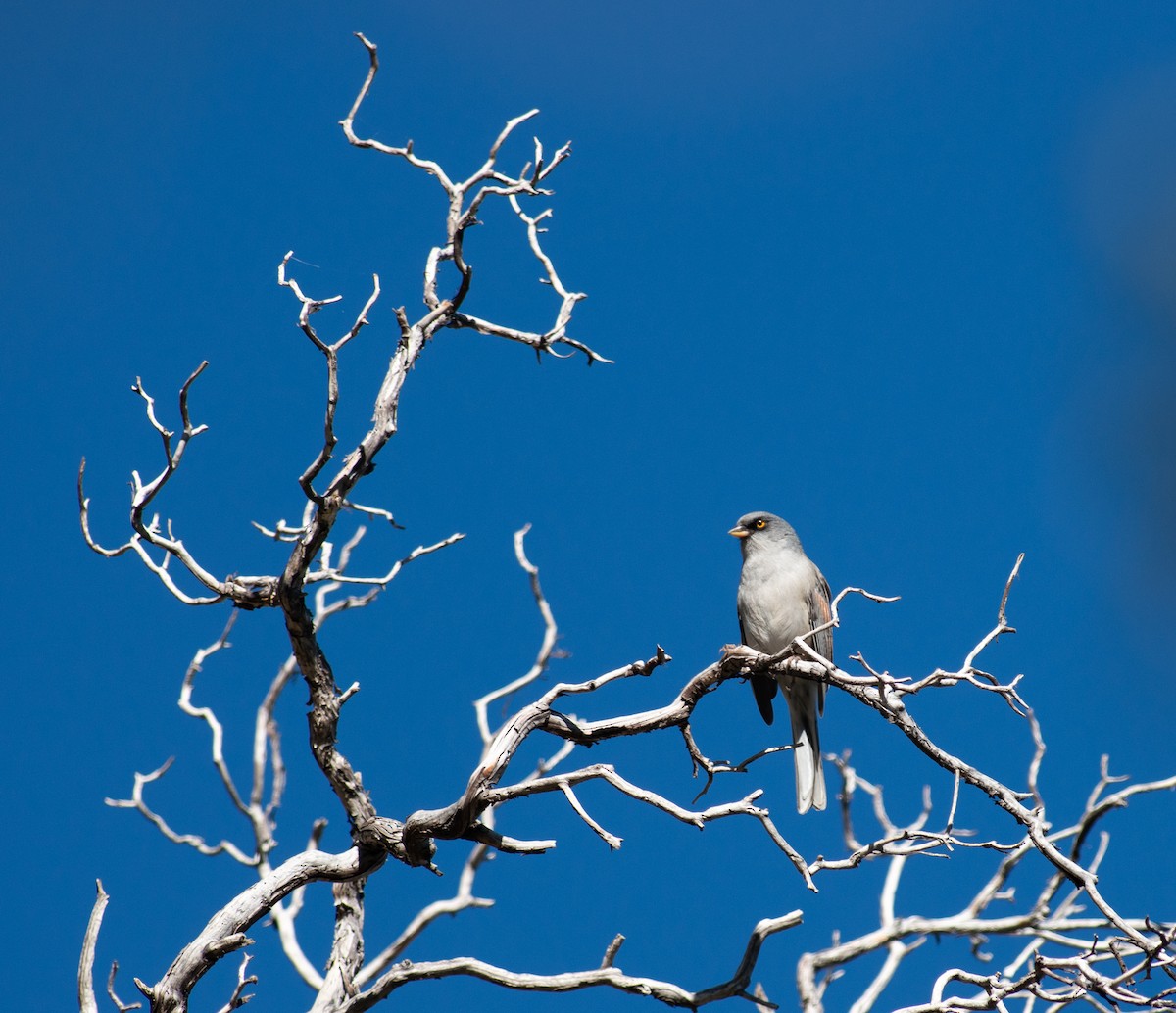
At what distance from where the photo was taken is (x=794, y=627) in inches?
266

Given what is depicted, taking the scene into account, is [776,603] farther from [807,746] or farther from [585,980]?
[585,980]

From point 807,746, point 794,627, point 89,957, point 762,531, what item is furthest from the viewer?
point 762,531

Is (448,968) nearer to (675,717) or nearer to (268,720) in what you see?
(675,717)

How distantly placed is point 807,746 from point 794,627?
635mm

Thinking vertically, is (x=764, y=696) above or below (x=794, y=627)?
below

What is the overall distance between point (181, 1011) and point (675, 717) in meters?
1.98

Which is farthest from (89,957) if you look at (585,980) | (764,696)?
(764,696)

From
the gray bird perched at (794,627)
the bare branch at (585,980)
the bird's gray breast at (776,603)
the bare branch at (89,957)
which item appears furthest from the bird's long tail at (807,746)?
the bare branch at (89,957)

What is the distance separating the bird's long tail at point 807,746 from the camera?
6621 mm

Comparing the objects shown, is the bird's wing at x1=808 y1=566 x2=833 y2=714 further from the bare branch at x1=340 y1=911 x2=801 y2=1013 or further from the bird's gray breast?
the bare branch at x1=340 y1=911 x2=801 y2=1013

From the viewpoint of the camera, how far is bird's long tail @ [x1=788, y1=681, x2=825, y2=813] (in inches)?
261

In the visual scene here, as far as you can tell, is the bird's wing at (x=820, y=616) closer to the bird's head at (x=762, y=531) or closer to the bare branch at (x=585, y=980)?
the bird's head at (x=762, y=531)

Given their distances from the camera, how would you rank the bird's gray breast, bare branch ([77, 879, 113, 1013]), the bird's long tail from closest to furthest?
bare branch ([77, 879, 113, 1013]), the bird's long tail, the bird's gray breast

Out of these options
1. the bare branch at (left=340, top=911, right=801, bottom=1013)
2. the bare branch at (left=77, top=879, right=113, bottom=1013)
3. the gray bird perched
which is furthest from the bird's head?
the bare branch at (left=77, top=879, right=113, bottom=1013)
